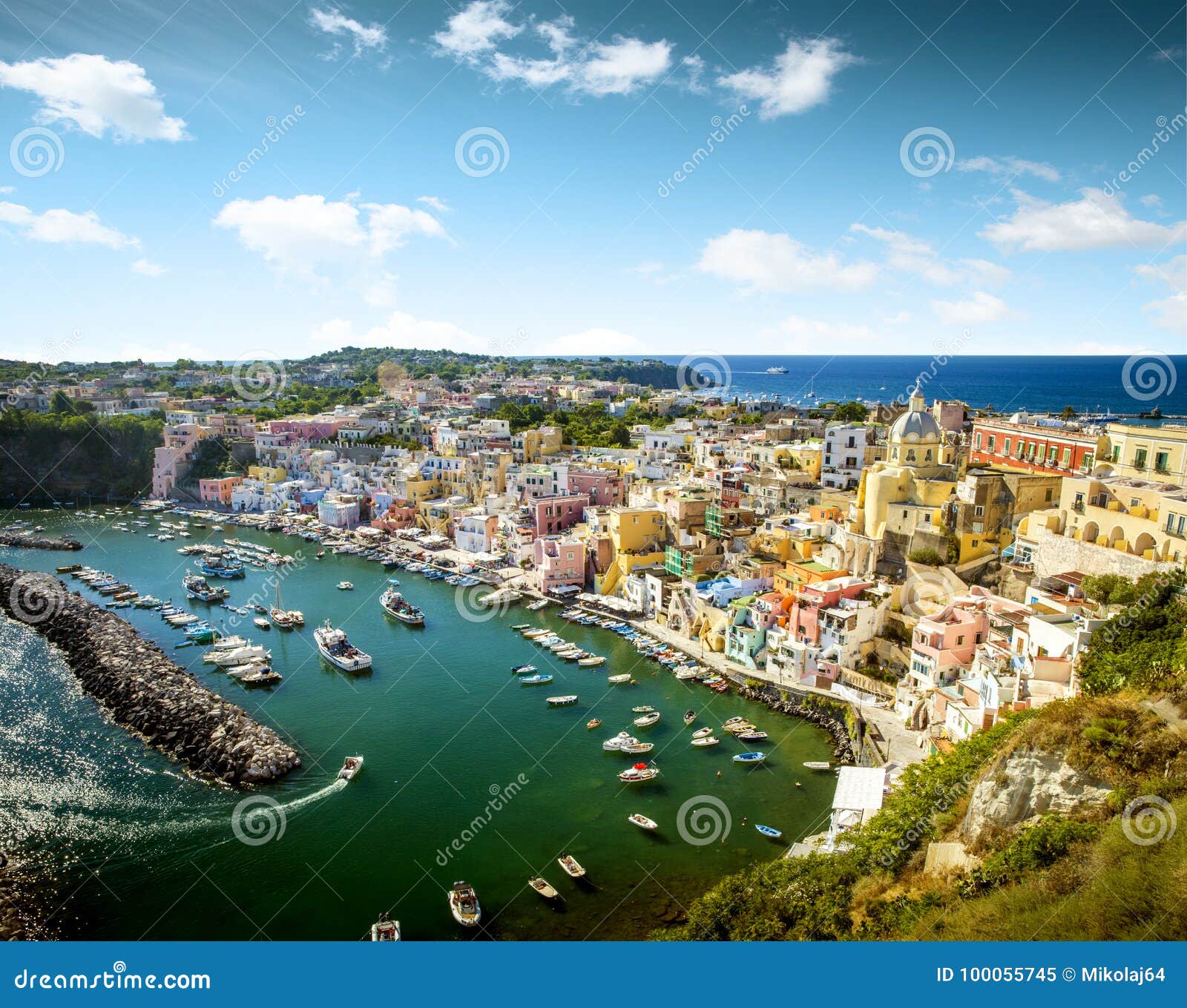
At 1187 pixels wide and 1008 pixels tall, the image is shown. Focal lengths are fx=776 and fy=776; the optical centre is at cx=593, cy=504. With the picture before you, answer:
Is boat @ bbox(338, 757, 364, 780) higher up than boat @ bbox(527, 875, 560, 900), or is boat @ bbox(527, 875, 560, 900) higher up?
boat @ bbox(338, 757, 364, 780)

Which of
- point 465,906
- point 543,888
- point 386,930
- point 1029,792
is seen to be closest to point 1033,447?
point 1029,792

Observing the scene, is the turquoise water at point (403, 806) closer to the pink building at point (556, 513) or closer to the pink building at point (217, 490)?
the pink building at point (556, 513)

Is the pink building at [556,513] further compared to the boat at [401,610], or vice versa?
the pink building at [556,513]

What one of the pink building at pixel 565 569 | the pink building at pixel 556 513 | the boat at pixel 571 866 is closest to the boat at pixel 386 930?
the boat at pixel 571 866

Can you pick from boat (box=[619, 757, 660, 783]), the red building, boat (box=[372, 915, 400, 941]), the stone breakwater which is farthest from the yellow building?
the stone breakwater

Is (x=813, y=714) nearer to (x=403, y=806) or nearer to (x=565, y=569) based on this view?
(x=403, y=806)

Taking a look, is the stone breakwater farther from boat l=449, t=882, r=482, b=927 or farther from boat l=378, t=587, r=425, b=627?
boat l=378, t=587, r=425, b=627
